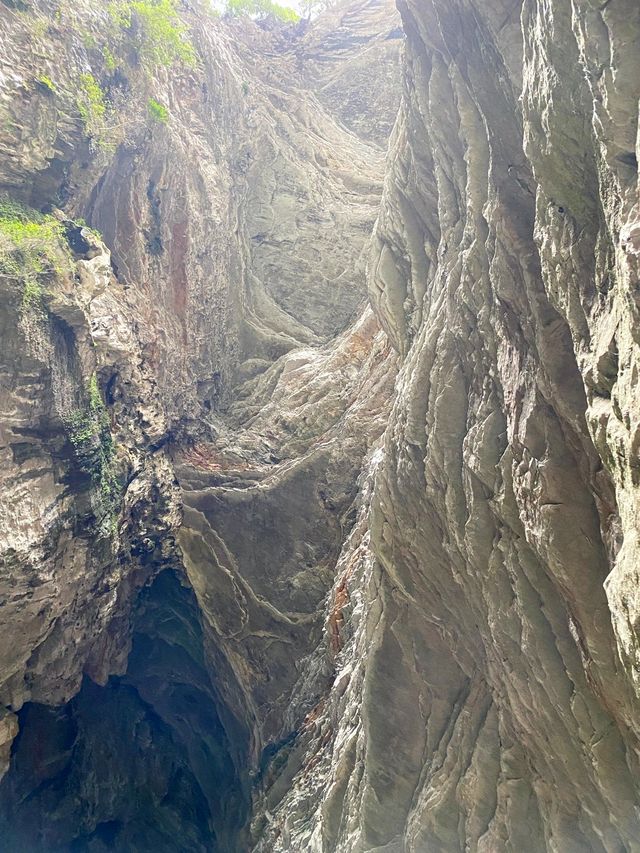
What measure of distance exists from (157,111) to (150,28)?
6.45 ft

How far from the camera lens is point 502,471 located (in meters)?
5.38

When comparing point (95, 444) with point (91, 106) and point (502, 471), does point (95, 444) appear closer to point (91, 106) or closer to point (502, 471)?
point (91, 106)

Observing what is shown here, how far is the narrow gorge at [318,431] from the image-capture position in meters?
4.44

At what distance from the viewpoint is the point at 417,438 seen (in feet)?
23.4

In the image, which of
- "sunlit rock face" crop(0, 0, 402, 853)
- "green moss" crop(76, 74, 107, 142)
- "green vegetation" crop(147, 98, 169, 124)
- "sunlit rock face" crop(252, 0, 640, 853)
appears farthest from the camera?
"green vegetation" crop(147, 98, 169, 124)

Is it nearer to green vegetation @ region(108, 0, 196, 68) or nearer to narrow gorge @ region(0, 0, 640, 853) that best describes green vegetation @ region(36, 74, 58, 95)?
narrow gorge @ region(0, 0, 640, 853)

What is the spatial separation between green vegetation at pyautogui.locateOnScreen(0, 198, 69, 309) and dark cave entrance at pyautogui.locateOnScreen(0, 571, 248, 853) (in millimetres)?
7118

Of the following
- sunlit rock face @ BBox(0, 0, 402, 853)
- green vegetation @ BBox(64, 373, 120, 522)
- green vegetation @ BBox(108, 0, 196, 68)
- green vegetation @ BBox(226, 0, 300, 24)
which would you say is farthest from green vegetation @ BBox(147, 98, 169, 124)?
green vegetation @ BBox(226, 0, 300, 24)

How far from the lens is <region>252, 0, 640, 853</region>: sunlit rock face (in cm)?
374

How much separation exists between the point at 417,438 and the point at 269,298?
1091cm

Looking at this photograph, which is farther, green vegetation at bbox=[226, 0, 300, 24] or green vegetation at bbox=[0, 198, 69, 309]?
green vegetation at bbox=[226, 0, 300, 24]

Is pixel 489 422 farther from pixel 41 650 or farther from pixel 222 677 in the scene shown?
pixel 222 677

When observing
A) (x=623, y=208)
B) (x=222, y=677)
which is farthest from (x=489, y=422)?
(x=222, y=677)

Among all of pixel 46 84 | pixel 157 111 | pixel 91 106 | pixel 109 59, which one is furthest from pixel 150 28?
pixel 46 84
